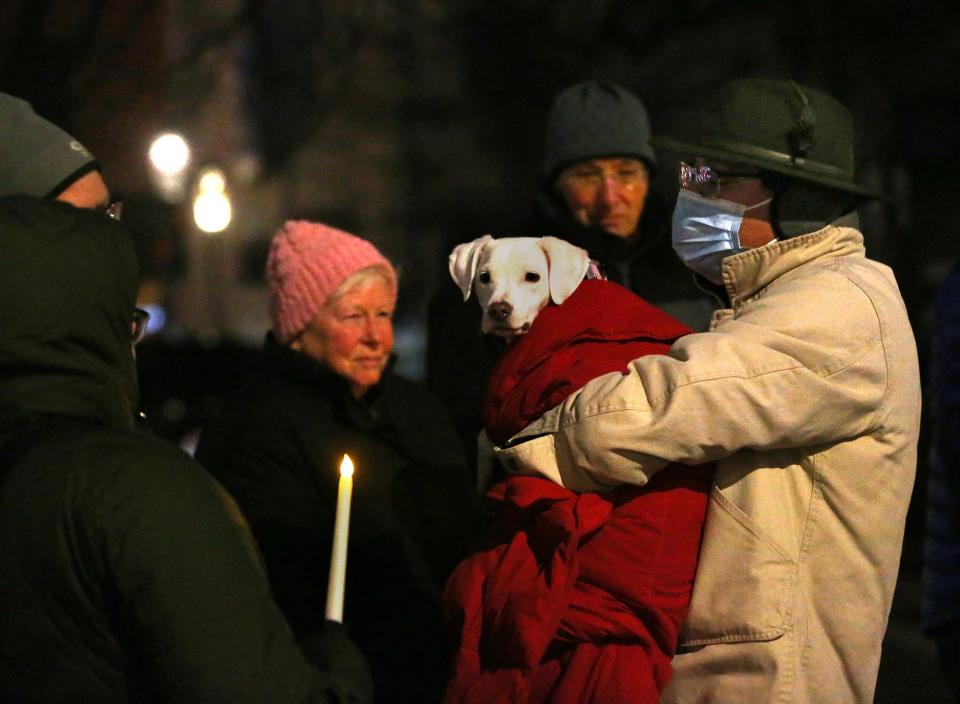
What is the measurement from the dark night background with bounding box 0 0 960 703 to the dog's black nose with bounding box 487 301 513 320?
1.88 metres

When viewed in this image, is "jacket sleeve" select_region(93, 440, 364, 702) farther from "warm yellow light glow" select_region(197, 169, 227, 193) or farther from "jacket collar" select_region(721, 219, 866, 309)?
"warm yellow light glow" select_region(197, 169, 227, 193)

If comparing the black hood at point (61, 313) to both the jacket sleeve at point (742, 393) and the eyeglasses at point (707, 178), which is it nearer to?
the jacket sleeve at point (742, 393)

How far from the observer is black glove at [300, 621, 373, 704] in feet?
8.86

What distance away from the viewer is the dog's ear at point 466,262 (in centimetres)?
401

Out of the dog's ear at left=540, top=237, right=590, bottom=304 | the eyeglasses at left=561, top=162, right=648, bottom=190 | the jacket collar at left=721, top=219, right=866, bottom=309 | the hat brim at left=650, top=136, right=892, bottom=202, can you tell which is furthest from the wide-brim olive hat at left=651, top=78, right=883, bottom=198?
the eyeglasses at left=561, top=162, right=648, bottom=190

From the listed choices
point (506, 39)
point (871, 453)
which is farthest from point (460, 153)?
point (871, 453)

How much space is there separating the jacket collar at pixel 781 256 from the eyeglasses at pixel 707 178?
172 millimetres

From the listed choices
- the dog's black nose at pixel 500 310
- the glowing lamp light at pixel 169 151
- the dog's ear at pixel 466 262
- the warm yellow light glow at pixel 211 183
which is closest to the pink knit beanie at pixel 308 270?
the dog's ear at pixel 466 262

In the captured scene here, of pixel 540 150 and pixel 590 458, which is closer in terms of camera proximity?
pixel 590 458

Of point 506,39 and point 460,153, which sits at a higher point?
point 506,39

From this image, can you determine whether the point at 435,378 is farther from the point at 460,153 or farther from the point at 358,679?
the point at 460,153

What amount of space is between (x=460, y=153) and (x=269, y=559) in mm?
18639

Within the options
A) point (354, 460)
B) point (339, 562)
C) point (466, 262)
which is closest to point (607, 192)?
point (354, 460)

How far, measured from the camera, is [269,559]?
4.55 meters
